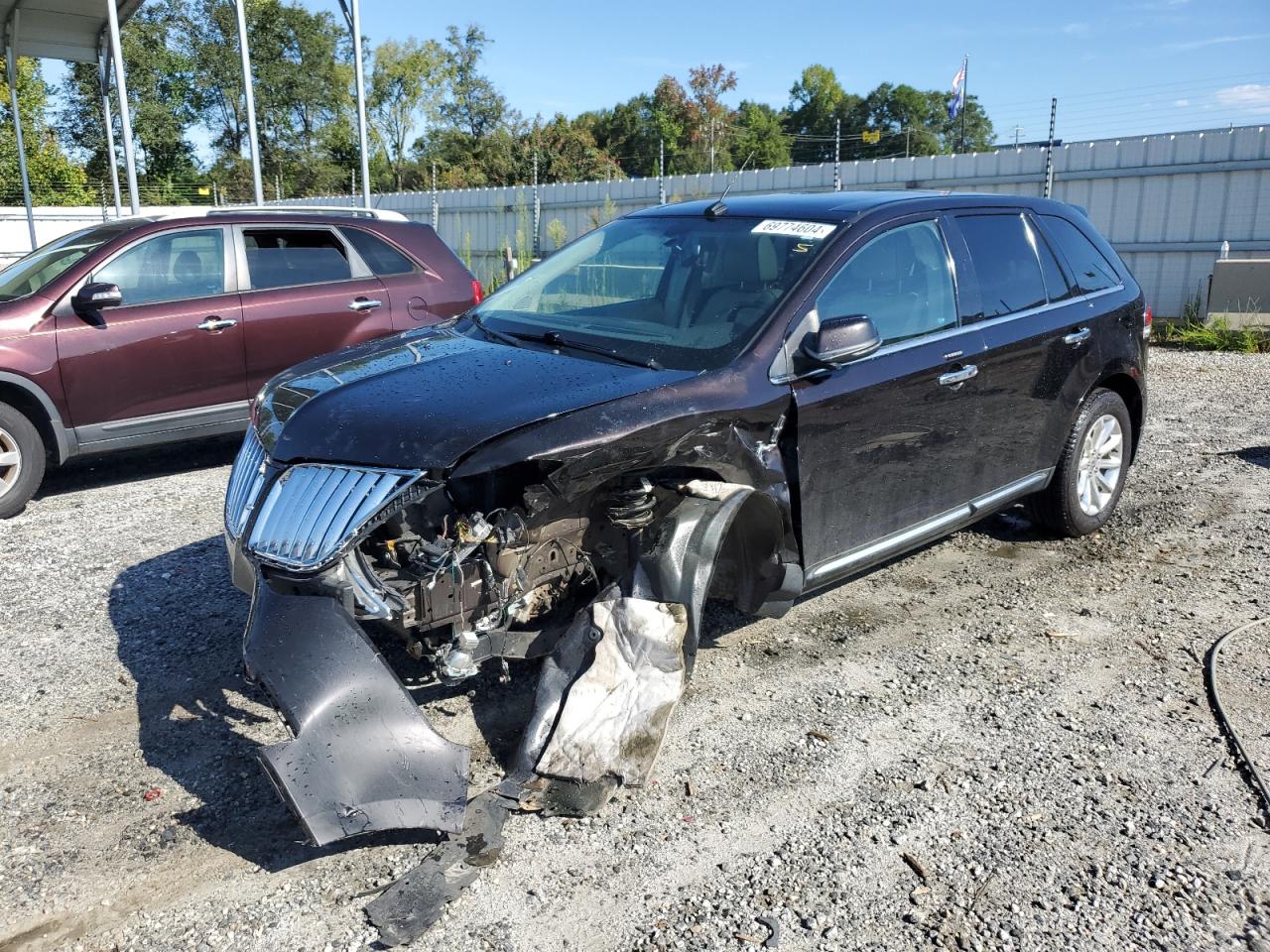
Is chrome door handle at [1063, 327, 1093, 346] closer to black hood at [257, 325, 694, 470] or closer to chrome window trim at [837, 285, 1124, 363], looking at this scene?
chrome window trim at [837, 285, 1124, 363]

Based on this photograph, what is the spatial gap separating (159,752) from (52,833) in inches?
19.1

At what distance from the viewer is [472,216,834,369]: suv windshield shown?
396 centimetres

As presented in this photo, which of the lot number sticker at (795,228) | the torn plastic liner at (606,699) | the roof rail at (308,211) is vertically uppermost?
the roof rail at (308,211)

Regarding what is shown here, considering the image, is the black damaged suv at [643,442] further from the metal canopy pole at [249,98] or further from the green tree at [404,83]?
the green tree at [404,83]

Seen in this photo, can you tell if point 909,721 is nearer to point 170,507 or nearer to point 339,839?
point 339,839

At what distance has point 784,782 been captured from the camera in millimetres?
3369

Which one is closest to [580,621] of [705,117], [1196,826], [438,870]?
[438,870]

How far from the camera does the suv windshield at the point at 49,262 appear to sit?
6.69m

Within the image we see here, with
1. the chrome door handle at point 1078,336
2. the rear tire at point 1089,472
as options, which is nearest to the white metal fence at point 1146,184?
the rear tire at point 1089,472

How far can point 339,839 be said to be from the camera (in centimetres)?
293

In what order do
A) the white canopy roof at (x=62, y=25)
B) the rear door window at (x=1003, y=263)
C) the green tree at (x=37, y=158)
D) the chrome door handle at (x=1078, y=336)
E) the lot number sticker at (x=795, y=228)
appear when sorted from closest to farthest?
1. the lot number sticker at (x=795, y=228)
2. the rear door window at (x=1003, y=263)
3. the chrome door handle at (x=1078, y=336)
4. the white canopy roof at (x=62, y=25)
5. the green tree at (x=37, y=158)

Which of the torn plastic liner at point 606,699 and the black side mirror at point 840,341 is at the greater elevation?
the black side mirror at point 840,341

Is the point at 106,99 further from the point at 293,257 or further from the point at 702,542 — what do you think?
the point at 702,542

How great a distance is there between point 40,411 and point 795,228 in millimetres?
4950
